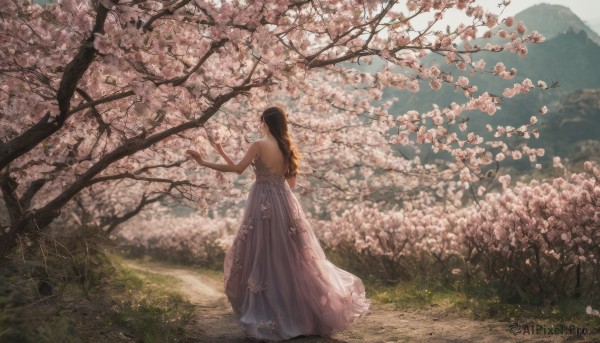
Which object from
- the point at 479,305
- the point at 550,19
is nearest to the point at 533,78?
the point at 550,19

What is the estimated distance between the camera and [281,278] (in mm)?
5102

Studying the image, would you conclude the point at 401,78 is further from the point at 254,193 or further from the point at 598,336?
the point at 598,336

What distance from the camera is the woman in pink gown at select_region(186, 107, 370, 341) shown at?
198 inches

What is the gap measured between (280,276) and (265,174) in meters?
1.10

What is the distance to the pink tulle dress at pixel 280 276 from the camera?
196 inches

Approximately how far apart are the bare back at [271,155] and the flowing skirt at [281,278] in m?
0.20

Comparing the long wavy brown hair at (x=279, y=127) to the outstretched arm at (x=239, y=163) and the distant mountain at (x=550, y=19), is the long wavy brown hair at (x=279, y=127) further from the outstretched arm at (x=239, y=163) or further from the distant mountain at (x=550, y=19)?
the distant mountain at (x=550, y=19)

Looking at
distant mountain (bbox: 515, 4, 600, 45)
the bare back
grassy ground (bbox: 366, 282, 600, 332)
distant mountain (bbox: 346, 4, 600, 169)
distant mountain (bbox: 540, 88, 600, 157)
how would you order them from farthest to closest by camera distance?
distant mountain (bbox: 515, 4, 600, 45)
distant mountain (bbox: 346, 4, 600, 169)
distant mountain (bbox: 540, 88, 600, 157)
grassy ground (bbox: 366, 282, 600, 332)
the bare back

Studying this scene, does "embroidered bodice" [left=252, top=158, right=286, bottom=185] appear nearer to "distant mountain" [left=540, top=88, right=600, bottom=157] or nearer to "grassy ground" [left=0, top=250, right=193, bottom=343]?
"grassy ground" [left=0, top=250, right=193, bottom=343]

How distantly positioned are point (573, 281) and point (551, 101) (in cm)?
6005

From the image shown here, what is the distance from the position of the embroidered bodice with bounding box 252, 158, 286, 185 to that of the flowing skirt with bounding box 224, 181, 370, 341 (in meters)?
0.04

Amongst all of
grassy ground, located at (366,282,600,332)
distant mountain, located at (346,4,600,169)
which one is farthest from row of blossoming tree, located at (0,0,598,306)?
distant mountain, located at (346,4,600,169)

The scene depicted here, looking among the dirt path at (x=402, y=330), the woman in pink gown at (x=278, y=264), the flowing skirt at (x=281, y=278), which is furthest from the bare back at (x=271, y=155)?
the dirt path at (x=402, y=330)

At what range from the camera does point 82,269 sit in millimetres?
7508
